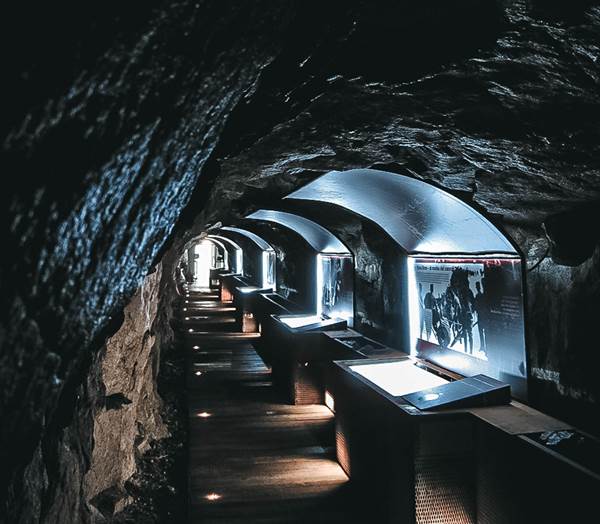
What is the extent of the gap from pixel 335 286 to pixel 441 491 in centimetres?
613

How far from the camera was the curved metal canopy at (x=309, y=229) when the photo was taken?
9.89m

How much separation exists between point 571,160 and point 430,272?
3.31m

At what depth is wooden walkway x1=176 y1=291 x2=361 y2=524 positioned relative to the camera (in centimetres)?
518

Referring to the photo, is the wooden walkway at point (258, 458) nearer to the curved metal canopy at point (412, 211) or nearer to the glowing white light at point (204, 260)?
the curved metal canopy at point (412, 211)

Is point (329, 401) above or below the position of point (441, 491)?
below

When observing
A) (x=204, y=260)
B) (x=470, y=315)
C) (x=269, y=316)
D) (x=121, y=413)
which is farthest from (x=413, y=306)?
(x=204, y=260)

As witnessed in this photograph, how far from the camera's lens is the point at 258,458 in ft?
21.2

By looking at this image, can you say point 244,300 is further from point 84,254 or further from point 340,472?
point 84,254

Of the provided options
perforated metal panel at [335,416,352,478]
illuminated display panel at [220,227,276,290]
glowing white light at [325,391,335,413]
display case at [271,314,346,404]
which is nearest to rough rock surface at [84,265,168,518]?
perforated metal panel at [335,416,352,478]

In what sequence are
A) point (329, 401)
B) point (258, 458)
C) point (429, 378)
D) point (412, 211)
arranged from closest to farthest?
point (429, 378) → point (412, 211) → point (258, 458) → point (329, 401)

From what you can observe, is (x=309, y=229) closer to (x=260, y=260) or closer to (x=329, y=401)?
(x=329, y=401)

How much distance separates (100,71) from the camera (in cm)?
120

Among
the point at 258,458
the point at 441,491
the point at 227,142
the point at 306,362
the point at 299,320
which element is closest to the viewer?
the point at 227,142

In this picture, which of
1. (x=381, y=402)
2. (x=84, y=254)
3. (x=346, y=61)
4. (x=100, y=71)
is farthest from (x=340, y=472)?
(x=100, y=71)
